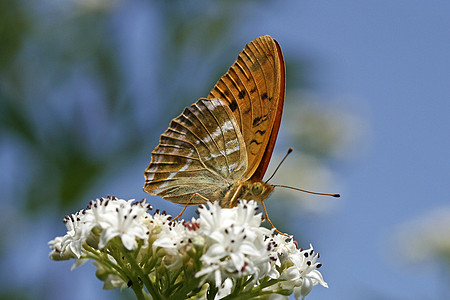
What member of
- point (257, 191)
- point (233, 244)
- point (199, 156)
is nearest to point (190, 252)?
point (233, 244)

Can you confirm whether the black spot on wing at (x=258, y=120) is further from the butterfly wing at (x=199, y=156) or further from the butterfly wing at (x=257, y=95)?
the butterfly wing at (x=199, y=156)

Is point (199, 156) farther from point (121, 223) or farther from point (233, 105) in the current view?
point (121, 223)

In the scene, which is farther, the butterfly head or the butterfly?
the butterfly

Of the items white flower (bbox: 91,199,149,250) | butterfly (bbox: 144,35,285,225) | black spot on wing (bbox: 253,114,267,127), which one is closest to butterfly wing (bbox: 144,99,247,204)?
butterfly (bbox: 144,35,285,225)

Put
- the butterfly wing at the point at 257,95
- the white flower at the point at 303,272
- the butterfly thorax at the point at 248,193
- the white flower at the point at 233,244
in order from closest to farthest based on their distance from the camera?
the white flower at the point at 233,244 → the white flower at the point at 303,272 → the butterfly thorax at the point at 248,193 → the butterfly wing at the point at 257,95

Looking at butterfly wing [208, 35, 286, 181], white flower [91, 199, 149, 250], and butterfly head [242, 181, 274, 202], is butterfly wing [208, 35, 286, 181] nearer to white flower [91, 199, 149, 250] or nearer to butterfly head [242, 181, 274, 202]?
butterfly head [242, 181, 274, 202]

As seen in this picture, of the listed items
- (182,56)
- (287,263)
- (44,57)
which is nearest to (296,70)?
(182,56)

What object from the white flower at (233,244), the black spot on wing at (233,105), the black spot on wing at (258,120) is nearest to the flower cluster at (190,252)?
the white flower at (233,244)
